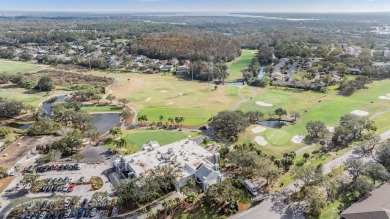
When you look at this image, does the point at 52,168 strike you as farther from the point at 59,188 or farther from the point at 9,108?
the point at 9,108

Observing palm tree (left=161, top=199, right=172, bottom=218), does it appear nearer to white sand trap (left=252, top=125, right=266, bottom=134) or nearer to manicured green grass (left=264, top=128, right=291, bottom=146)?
manicured green grass (left=264, top=128, right=291, bottom=146)

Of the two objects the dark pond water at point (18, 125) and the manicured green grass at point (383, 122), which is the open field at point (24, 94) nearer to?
the dark pond water at point (18, 125)

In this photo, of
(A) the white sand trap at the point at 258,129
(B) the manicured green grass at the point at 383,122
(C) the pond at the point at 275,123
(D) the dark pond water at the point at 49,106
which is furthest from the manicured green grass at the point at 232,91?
(D) the dark pond water at the point at 49,106

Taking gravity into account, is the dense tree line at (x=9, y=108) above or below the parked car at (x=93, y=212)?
above

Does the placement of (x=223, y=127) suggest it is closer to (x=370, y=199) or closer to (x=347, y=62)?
(x=370, y=199)

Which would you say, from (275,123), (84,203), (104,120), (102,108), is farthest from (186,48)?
(84,203)

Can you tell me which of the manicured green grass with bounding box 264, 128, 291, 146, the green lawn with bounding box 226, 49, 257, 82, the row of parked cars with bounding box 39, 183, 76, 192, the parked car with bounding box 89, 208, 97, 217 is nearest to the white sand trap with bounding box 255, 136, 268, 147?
the manicured green grass with bounding box 264, 128, 291, 146
